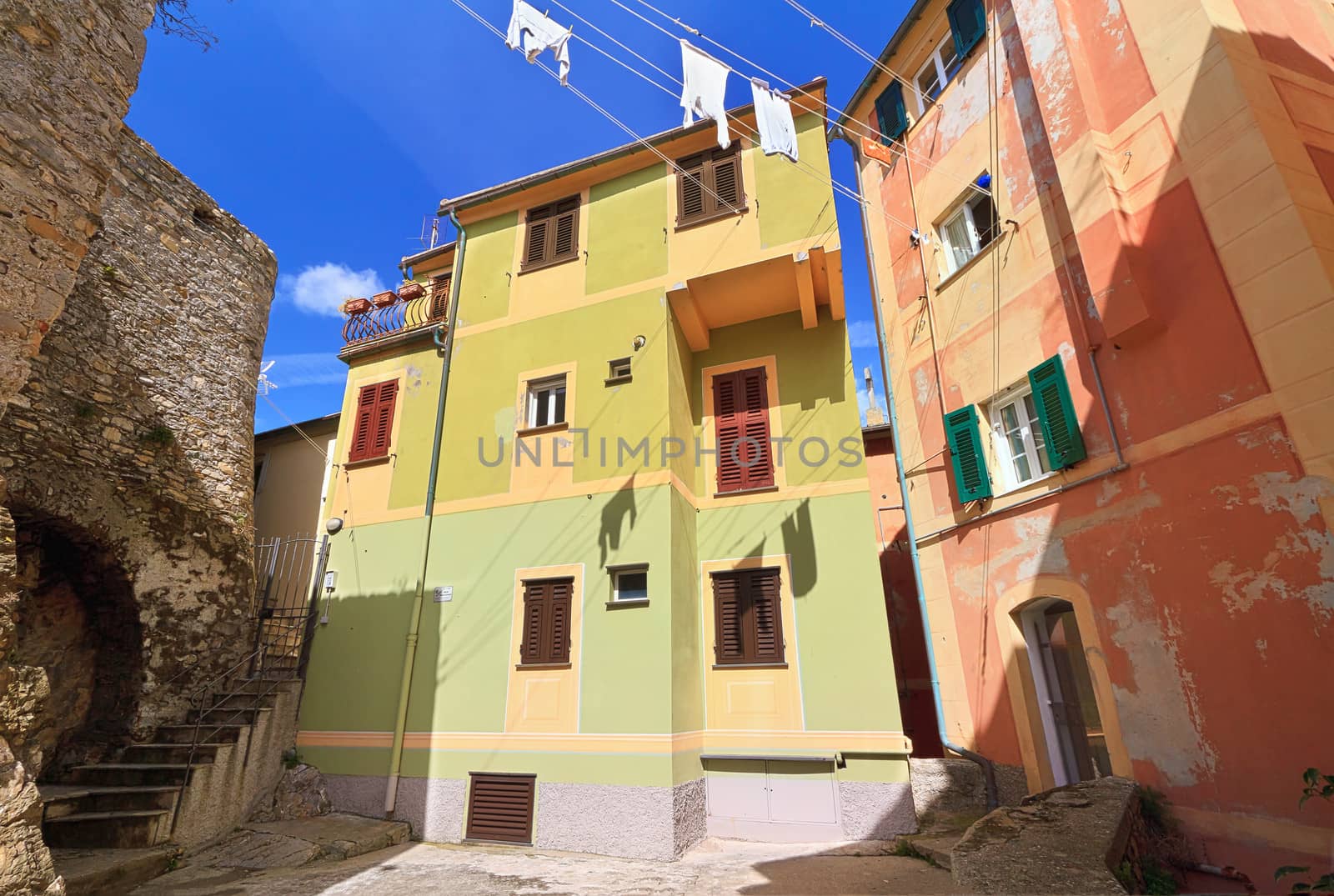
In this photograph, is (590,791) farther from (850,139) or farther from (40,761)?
(850,139)

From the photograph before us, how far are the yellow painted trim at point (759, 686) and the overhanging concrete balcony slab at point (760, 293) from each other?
3.85 meters

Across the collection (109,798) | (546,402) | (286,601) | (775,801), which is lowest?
(775,801)

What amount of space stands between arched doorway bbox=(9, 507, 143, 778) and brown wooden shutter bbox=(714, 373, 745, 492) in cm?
815

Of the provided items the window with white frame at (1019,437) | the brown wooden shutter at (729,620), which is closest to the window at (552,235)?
the brown wooden shutter at (729,620)

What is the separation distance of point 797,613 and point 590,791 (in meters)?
3.46

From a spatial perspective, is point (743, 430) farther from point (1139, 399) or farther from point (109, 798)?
point (109, 798)

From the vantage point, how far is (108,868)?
6074mm

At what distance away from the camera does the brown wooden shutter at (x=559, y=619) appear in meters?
8.69

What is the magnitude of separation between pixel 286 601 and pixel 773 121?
1046cm

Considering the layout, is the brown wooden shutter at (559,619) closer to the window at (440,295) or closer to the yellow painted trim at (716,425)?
the yellow painted trim at (716,425)

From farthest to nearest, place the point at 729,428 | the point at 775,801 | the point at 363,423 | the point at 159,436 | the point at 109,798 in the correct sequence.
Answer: the point at 363,423 < the point at 729,428 < the point at 159,436 < the point at 775,801 < the point at 109,798

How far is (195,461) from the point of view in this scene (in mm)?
9562

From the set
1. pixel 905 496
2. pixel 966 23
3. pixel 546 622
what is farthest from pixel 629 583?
pixel 966 23

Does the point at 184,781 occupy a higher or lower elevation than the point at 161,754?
lower
